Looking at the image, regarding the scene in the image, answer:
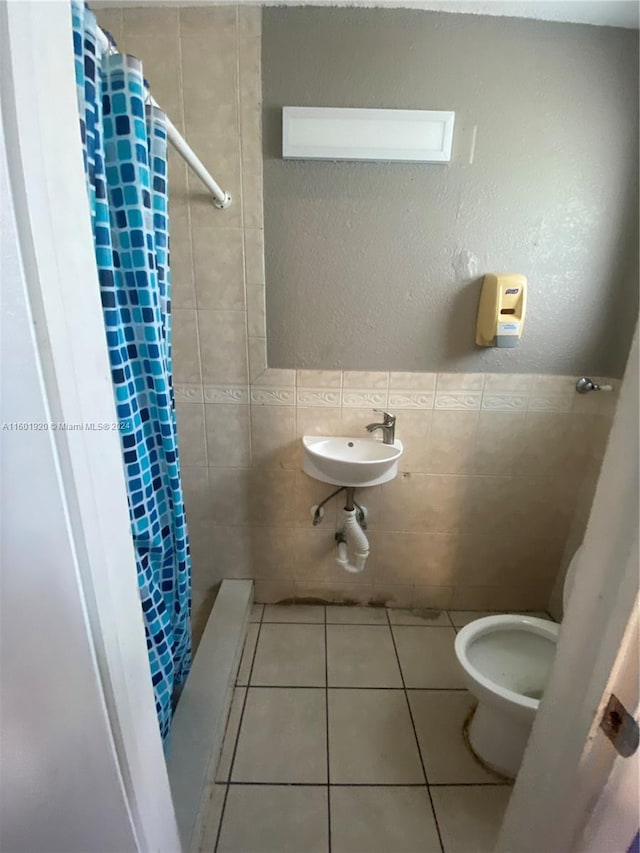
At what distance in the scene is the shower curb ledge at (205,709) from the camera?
3.28 feet

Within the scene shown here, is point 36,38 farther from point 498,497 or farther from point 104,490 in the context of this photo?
point 498,497

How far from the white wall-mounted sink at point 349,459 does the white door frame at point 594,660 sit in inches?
33.5

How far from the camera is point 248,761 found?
3.86ft

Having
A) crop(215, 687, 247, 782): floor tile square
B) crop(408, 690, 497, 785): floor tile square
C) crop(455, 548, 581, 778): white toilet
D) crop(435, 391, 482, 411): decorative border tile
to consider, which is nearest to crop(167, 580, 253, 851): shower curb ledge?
crop(215, 687, 247, 782): floor tile square

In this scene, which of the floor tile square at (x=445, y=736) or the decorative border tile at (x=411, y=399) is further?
the decorative border tile at (x=411, y=399)

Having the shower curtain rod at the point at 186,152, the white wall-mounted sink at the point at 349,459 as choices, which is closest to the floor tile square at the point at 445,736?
the white wall-mounted sink at the point at 349,459

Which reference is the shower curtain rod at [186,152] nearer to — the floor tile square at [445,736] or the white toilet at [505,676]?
the white toilet at [505,676]

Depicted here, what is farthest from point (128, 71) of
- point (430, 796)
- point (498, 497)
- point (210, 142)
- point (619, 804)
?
point (430, 796)

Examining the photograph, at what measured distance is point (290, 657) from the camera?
5.01 ft

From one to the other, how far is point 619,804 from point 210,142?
1.84 m

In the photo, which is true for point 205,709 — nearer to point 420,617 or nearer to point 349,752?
point 349,752

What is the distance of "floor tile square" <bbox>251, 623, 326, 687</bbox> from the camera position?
144 centimetres

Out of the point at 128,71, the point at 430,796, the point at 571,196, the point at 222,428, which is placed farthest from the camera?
the point at 222,428

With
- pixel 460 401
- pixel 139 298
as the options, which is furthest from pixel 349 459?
pixel 139 298
